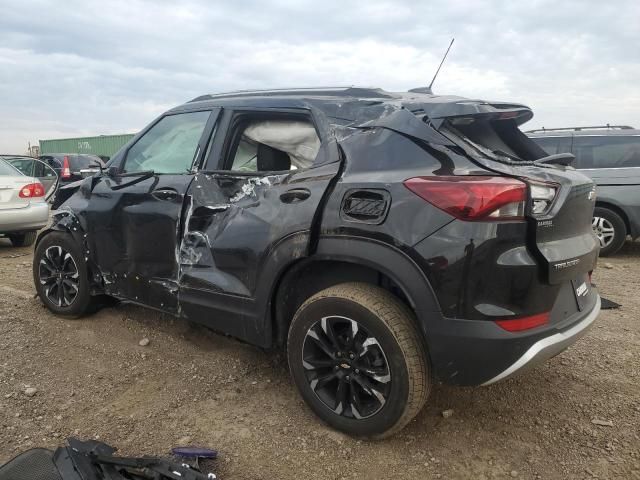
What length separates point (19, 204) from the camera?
718 centimetres

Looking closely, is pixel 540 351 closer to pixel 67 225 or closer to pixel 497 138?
pixel 497 138

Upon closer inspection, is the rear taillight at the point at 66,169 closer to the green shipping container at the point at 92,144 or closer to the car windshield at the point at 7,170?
the car windshield at the point at 7,170

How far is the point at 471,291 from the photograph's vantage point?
7.09ft

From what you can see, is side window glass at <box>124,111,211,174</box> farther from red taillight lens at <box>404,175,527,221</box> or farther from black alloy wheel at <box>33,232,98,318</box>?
red taillight lens at <box>404,175,527,221</box>

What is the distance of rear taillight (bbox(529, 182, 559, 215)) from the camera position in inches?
87.0

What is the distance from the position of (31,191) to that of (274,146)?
18.9ft

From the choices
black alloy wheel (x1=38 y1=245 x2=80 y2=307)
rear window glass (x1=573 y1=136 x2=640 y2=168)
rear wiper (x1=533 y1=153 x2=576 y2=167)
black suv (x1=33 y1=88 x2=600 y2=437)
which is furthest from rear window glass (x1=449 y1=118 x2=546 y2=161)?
rear window glass (x1=573 y1=136 x2=640 y2=168)

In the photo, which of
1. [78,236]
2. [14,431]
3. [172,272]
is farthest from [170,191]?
[14,431]

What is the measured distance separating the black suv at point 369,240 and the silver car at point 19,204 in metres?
4.65

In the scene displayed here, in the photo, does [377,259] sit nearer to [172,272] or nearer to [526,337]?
[526,337]

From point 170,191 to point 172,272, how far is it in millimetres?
522

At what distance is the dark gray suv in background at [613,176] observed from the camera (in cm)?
668

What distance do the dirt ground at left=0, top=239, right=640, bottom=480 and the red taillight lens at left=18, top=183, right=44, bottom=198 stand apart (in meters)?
3.98

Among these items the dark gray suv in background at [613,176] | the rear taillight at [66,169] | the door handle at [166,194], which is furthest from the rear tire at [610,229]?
the rear taillight at [66,169]
